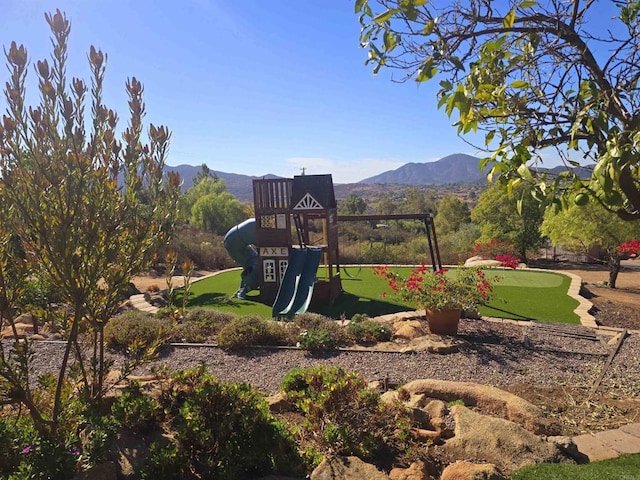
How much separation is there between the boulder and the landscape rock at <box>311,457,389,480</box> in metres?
1.98

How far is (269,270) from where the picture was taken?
1144cm

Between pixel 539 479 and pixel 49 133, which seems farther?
pixel 539 479

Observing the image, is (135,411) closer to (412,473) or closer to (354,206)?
(412,473)

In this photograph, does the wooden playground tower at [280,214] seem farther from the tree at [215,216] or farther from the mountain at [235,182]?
the mountain at [235,182]

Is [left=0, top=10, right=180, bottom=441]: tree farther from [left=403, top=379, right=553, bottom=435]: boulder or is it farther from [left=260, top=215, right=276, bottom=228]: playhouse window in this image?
[left=260, top=215, right=276, bottom=228]: playhouse window

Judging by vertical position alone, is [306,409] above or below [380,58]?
below

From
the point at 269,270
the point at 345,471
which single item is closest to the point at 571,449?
the point at 345,471

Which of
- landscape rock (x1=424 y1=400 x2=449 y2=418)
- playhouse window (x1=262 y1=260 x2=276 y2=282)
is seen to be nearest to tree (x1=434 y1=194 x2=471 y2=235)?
playhouse window (x1=262 y1=260 x2=276 y2=282)

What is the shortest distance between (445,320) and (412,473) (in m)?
4.72

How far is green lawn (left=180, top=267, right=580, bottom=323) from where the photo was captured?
9.30 m

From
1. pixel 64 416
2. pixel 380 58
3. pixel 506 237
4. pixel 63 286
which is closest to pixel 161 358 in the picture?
pixel 64 416

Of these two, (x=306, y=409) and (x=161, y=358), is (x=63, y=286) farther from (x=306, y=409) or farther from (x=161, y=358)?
(x=161, y=358)

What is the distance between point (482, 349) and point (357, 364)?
→ 2132 millimetres

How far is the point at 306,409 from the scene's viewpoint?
3785 mm
